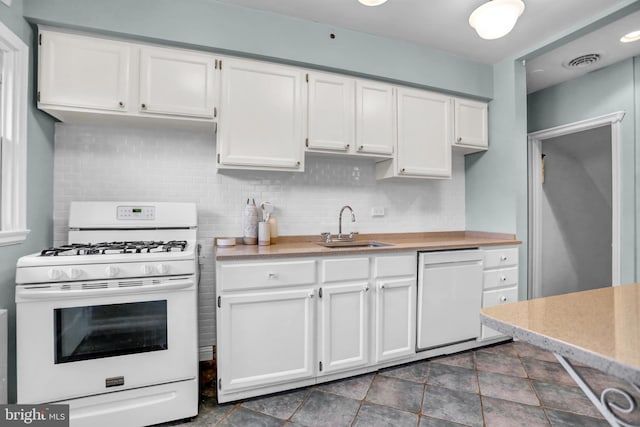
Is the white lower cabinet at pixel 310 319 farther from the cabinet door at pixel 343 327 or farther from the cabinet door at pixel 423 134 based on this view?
the cabinet door at pixel 423 134

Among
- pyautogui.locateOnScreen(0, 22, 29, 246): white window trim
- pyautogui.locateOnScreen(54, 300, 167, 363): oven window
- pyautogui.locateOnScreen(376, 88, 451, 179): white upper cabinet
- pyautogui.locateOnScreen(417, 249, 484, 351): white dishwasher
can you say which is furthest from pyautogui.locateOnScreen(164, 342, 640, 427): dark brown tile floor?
pyautogui.locateOnScreen(376, 88, 451, 179): white upper cabinet

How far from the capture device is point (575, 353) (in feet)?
2.11

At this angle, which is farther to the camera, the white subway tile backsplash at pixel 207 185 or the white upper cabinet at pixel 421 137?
the white upper cabinet at pixel 421 137

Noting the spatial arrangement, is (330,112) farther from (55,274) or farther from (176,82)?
(55,274)

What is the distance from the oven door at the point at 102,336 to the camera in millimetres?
1533

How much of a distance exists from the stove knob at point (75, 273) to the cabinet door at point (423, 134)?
2.33 m

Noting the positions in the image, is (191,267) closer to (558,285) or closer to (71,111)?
(71,111)

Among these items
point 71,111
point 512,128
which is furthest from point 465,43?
point 71,111

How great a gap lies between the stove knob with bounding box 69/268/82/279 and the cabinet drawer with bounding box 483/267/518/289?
289 centimetres

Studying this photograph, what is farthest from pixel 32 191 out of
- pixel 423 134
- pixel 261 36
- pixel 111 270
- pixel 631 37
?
pixel 631 37

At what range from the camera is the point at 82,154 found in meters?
2.20

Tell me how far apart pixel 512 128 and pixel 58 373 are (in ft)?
12.5

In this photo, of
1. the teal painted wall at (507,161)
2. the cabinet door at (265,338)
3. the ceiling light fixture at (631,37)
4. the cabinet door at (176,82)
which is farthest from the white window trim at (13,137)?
the ceiling light fixture at (631,37)

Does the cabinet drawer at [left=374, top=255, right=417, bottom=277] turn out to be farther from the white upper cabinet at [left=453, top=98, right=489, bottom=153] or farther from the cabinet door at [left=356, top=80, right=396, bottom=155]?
the white upper cabinet at [left=453, top=98, right=489, bottom=153]
